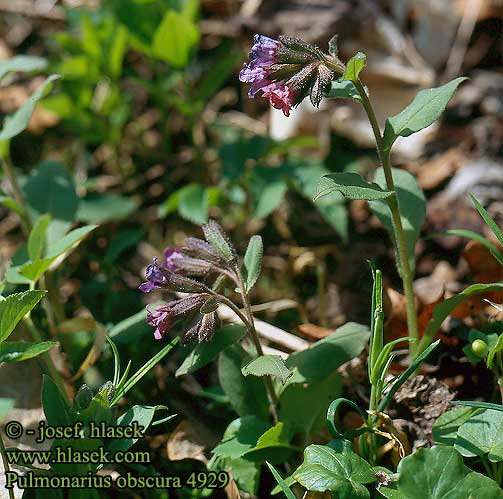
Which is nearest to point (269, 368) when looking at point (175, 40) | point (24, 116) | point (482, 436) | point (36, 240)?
point (482, 436)

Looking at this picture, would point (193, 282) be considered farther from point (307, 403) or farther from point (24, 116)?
point (24, 116)

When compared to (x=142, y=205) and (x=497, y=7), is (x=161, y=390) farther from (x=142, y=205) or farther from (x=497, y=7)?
(x=497, y=7)

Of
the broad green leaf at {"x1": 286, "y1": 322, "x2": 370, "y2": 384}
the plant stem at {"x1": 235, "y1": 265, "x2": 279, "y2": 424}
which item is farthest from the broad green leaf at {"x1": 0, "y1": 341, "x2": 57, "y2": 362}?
the broad green leaf at {"x1": 286, "y1": 322, "x2": 370, "y2": 384}

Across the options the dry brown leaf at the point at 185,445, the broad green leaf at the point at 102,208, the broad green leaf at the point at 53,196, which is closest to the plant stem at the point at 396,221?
the dry brown leaf at the point at 185,445

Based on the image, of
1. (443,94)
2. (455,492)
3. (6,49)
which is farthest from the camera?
(6,49)

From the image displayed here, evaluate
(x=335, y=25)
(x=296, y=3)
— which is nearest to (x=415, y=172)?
(x=335, y=25)

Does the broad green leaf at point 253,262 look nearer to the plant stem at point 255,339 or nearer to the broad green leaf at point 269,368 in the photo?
the plant stem at point 255,339
